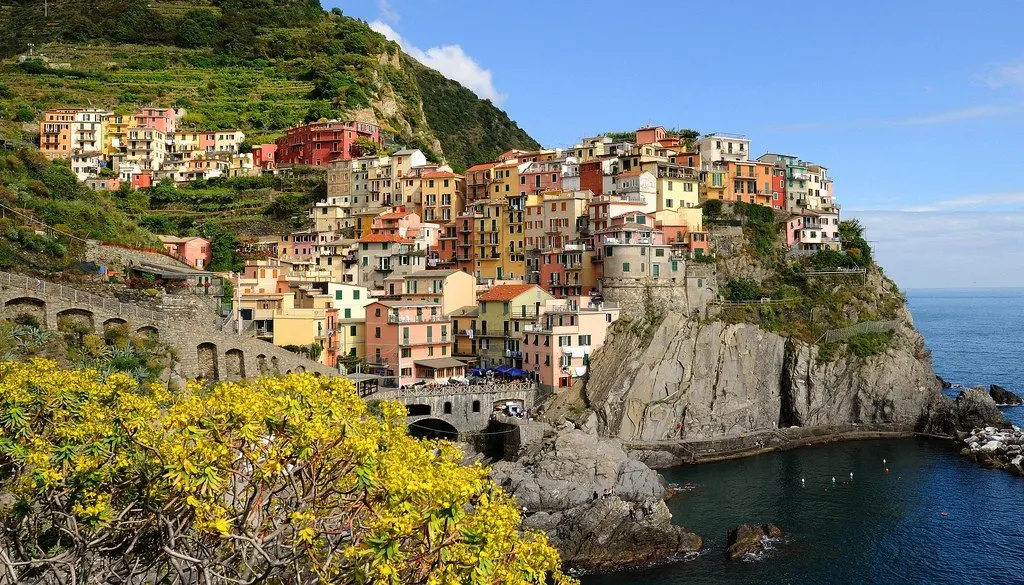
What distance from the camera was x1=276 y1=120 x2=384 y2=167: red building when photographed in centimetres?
9919

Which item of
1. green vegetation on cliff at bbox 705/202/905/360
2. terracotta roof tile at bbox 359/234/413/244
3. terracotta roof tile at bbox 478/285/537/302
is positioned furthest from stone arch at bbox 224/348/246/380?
green vegetation on cliff at bbox 705/202/905/360

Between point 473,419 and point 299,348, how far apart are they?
1293cm

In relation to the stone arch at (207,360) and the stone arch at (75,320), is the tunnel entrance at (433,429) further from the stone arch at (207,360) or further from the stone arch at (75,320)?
the stone arch at (75,320)

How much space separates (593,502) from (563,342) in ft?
61.9

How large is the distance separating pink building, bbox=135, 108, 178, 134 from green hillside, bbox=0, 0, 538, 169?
2835 mm

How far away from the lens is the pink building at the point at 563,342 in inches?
2470

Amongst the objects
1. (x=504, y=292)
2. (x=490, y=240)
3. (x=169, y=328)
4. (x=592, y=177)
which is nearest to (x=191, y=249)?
(x=490, y=240)

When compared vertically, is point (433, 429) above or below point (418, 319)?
below

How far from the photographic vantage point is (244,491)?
1861cm

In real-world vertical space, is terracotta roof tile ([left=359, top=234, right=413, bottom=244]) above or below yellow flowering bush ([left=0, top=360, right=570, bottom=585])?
above

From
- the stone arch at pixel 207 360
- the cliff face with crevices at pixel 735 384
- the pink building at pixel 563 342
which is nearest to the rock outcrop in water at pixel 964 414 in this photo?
the cliff face with crevices at pixel 735 384

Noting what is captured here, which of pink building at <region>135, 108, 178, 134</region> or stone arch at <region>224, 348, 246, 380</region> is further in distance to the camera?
pink building at <region>135, 108, 178, 134</region>

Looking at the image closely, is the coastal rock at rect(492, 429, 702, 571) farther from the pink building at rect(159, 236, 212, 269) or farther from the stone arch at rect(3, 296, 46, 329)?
the pink building at rect(159, 236, 212, 269)

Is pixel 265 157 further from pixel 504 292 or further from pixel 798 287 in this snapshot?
pixel 798 287
